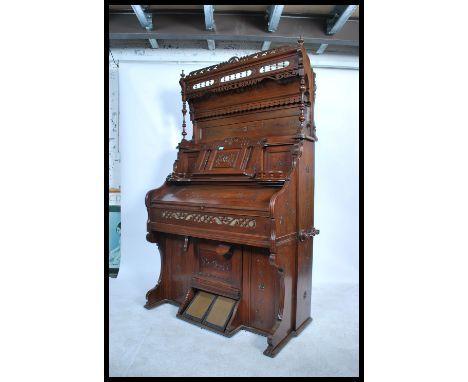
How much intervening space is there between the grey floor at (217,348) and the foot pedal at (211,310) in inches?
3.1

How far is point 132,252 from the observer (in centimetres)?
367

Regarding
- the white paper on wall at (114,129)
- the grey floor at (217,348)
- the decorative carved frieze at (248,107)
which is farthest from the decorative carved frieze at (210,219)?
the white paper on wall at (114,129)

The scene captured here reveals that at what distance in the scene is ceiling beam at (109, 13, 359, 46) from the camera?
9.50ft

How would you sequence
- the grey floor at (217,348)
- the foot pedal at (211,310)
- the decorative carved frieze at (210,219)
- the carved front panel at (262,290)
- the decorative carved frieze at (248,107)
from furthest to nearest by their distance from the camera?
the decorative carved frieze at (248,107) → the foot pedal at (211,310) → the carved front panel at (262,290) → the decorative carved frieze at (210,219) → the grey floor at (217,348)

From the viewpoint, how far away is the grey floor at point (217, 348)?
189 centimetres

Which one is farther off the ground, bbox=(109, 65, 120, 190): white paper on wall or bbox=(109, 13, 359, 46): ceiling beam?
bbox=(109, 13, 359, 46): ceiling beam

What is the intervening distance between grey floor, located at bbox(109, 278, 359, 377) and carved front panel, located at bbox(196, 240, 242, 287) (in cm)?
43

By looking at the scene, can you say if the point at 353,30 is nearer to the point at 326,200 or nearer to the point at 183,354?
the point at 326,200

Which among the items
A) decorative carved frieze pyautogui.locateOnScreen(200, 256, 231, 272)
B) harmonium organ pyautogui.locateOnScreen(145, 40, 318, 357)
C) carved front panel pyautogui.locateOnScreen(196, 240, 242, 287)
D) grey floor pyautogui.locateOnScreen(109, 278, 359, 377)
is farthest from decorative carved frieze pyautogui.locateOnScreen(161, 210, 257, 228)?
grey floor pyautogui.locateOnScreen(109, 278, 359, 377)

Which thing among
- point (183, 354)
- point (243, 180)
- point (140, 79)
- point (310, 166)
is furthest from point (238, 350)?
point (140, 79)

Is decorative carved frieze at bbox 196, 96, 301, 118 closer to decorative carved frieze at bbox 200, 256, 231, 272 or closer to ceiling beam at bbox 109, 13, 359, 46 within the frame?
ceiling beam at bbox 109, 13, 359, 46

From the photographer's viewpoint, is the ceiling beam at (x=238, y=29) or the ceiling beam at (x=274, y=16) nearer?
the ceiling beam at (x=274, y=16)

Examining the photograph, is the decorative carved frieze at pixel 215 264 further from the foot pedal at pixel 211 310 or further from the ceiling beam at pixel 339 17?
the ceiling beam at pixel 339 17

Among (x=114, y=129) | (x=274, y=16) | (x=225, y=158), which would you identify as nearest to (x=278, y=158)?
(x=225, y=158)
